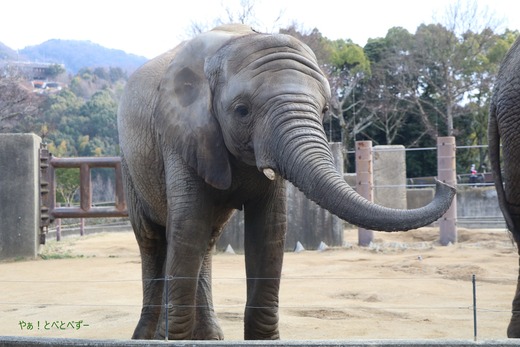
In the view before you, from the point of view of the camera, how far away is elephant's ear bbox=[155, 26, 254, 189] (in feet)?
17.4

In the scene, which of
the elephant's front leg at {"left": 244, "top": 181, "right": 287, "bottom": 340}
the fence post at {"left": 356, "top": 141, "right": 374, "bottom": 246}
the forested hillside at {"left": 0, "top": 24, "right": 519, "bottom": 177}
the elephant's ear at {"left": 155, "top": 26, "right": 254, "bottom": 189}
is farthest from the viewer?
the forested hillside at {"left": 0, "top": 24, "right": 519, "bottom": 177}

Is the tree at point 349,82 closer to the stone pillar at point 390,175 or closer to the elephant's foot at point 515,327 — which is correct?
the stone pillar at point 390,175

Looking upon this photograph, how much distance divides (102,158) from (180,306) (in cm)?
1007

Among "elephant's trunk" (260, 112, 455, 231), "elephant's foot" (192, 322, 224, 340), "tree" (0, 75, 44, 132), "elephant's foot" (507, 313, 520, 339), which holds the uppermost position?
"tree" (0, 75, 44, 132)

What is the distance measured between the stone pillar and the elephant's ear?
561 inches

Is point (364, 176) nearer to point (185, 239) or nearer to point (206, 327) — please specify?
point (206, 327)

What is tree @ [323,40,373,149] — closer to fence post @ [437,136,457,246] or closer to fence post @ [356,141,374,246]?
fence post @ [356,141,374,246]

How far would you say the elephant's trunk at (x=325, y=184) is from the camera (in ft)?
13.1

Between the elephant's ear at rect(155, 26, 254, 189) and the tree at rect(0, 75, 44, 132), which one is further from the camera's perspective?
the tree at rect(0, 75, 44, 132)

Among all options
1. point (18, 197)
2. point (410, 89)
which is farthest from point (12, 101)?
point (18, 197)

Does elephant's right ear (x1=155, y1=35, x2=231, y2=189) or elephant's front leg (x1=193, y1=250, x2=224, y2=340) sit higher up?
elephant's right ear (x1=155, y1=35, x2=231, y2=189)

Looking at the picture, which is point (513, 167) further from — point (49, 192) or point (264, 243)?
point (49, 192)

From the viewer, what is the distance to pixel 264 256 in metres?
5.74

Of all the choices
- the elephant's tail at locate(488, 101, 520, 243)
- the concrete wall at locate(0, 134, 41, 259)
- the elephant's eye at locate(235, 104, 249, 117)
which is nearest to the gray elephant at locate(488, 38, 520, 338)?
the elephant's tail at locate(488, 101, 520, 243)
